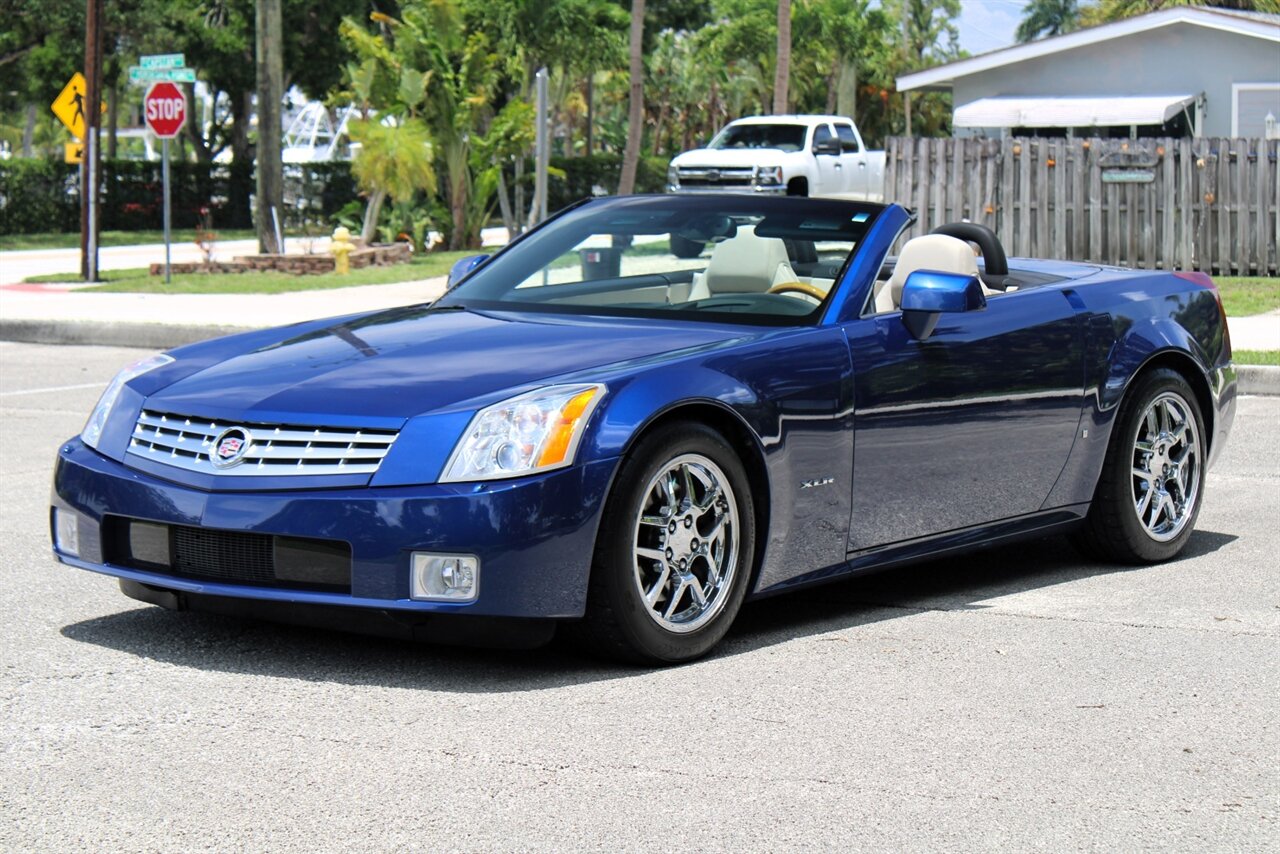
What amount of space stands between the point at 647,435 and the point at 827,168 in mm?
28642

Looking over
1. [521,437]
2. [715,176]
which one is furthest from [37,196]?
[521,437]

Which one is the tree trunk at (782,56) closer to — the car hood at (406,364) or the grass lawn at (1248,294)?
the grass lawn at (1248,294)

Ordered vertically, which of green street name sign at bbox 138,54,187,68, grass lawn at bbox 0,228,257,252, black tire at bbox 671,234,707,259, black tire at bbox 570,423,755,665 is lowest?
black tire at bbox 570,423,755,665

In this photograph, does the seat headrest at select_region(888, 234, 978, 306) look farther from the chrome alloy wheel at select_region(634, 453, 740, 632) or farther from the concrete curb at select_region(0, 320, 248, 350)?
the concrete curb at select_region(0, 320, 248, 350)

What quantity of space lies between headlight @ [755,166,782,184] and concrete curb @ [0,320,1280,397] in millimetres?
15079

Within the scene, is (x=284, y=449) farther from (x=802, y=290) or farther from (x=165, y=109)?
(x=165, y=109)

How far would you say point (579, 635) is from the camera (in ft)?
17.5

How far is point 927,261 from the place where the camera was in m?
6.73

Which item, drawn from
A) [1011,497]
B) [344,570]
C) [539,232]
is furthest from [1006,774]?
[539,232]

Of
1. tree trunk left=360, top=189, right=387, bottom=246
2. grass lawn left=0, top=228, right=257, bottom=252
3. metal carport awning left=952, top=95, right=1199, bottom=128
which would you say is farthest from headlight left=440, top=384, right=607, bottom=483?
grass lawn left=0, top=228, right=257, bottom=252

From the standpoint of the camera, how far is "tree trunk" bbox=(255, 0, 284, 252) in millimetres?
26938

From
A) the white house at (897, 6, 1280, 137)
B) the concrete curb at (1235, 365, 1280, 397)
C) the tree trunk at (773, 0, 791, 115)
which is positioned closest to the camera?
the concrete curb at (1235, 365, 1280, 397)

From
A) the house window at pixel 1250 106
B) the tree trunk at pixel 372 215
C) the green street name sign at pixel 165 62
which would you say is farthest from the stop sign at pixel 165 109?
the house window at pixel 1250 106

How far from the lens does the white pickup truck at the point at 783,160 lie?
32.0 meters
